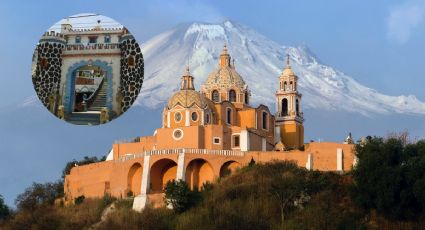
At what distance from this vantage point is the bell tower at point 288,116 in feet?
221

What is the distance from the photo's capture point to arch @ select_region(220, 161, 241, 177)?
59281mm

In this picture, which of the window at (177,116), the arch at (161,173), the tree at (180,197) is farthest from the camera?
the window at (177,116)

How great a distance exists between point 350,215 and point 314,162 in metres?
6.54

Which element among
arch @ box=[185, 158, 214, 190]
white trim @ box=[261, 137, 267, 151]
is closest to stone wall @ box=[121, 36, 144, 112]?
arch @ box=[185, 158, 214, 190]

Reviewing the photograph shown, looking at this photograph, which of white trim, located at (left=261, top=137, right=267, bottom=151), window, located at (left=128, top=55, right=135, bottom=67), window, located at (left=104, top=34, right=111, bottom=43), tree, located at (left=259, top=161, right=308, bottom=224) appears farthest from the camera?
white trim, located at (left=261, top=137, right=267, bottom=151)

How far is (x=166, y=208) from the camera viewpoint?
184 ft

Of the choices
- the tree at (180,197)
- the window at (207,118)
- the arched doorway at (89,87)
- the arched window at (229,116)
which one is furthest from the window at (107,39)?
the arched window at (229,116)

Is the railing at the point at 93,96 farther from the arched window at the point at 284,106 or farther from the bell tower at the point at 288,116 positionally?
the arched window at the point at 284,106

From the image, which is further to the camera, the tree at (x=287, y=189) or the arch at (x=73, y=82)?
the tree at (x=287, y=189)

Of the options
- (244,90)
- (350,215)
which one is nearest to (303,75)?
(244,90)

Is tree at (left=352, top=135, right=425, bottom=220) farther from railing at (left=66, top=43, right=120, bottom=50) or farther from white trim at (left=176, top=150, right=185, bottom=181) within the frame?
railing at (left=66, top=43, right=120, bottom=50)

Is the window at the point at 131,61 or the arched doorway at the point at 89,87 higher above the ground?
the window at the point at 131,61

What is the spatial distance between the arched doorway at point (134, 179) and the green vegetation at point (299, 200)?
1416 millimetres

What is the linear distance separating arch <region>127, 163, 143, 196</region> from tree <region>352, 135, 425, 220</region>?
A: 12.2 meters
